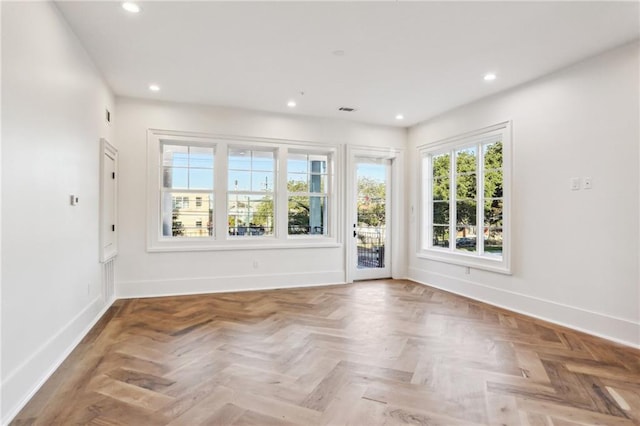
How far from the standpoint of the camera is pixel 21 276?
2.16m

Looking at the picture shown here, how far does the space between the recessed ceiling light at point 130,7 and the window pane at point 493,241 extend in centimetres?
452

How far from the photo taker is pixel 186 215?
514 centimetres

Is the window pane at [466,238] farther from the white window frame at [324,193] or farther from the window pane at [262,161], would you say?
the window pane at [262,161]

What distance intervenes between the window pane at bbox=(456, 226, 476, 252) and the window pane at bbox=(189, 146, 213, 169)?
3.85 metres

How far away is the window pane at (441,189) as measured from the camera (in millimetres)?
5504

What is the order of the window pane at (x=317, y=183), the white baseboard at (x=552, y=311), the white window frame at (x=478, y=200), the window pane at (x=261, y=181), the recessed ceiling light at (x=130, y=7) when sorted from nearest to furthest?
the recessed ceiling light at (x=130, y=7) < the white baseboard at (x=552, y=311) < the white window frame at (x=478, y=200) < the window pane at (x=261, y=181) < the window pane at (x=317, y=183)

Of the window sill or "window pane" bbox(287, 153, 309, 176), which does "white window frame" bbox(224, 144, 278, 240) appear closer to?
"window pane" bbox(287, 153, 309, 176)

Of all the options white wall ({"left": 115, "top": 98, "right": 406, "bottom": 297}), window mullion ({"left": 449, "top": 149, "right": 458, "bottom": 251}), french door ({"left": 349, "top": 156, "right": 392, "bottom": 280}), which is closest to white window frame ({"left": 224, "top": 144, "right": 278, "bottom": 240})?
white wall ({"left": 115, "top": 98, "right": 406, "bottom": 297})

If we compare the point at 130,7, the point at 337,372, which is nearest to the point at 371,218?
the point at 337,372

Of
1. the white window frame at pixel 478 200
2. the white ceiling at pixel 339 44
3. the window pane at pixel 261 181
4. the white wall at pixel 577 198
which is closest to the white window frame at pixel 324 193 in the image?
the window pane at pixel 261 181

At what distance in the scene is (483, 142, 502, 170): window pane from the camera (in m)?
4.57

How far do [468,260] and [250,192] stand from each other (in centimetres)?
334

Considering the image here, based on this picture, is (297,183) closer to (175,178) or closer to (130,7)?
(175,178)

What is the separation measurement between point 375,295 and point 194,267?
8.57ft
